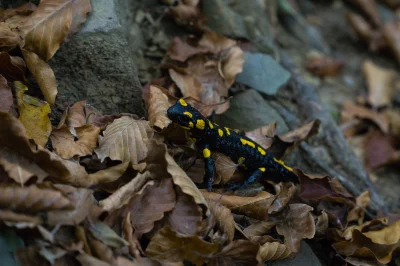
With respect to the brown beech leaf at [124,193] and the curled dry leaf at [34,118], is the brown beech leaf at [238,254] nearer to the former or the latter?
the brown beech leaf at [124,193]

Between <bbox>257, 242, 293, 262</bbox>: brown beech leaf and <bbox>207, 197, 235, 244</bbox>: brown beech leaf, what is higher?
<bbox>207, 197, 235, 244</bbox>: brown beech leaf

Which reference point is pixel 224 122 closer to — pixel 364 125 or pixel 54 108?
pixel 54 108

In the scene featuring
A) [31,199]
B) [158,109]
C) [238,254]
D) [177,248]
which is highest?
[31,199]

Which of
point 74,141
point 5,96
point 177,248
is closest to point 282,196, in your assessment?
point 177,248

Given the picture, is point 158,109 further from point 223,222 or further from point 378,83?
point 378,83

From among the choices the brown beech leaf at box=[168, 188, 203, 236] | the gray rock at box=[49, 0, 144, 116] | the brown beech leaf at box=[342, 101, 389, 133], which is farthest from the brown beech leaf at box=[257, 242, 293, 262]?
the brown beech leaf at box=[342, 101, 389, 133]

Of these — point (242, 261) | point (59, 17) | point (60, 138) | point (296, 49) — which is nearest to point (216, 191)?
point (242, 261)

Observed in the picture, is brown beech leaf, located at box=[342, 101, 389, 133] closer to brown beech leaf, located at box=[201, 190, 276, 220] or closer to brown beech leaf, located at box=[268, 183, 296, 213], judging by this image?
brown beech leaf, located at box=[268, 183, 296, 213]

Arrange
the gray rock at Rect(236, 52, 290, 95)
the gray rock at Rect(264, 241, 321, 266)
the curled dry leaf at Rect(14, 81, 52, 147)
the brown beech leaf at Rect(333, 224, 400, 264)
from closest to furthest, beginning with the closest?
the curled dry leaf at Rect(14, 81, 52, 147)
the gray rock at Rect(264, 241, 321, 266)
the brown beech leaf at Rect(333, 224, 400, 264)
the gray rock at Rect(236, 52, 290, 95)
